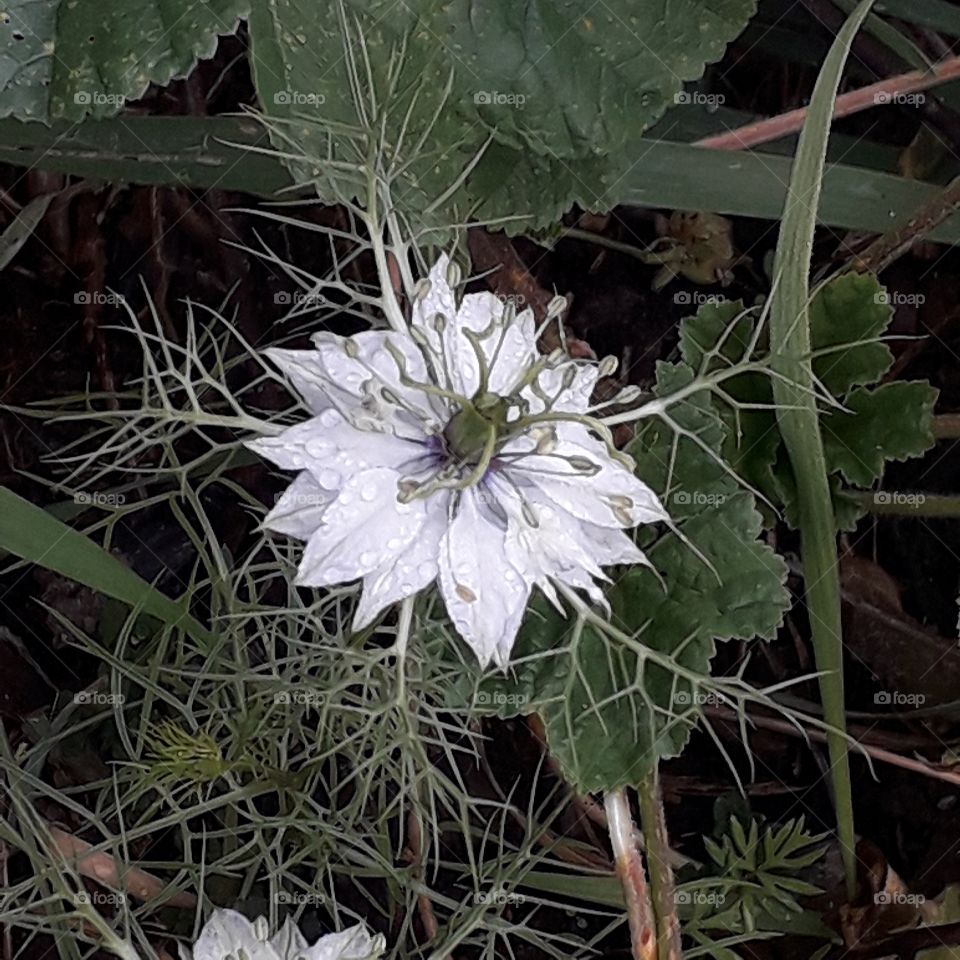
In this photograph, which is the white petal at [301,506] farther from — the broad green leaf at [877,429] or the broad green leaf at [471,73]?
the broad green leaf at [877,429]

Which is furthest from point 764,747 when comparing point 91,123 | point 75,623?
point 91,123

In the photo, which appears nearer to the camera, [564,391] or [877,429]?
[564,391]

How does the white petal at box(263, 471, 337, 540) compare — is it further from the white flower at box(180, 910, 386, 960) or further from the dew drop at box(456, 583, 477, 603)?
the white flower at box(180, 910, 386, 960)

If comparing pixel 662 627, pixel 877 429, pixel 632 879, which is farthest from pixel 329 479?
pixel 877 429

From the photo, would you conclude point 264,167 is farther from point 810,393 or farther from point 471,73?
point 810,393

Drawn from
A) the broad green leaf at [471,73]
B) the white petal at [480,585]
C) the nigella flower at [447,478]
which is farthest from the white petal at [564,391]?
the broad green leaf at [471,73]

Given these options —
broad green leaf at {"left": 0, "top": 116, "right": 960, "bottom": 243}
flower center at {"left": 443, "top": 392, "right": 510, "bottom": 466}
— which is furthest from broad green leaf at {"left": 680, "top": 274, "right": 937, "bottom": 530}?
flower center at {"left": 443, "top": 392, "right": 510, "bottom": 466}

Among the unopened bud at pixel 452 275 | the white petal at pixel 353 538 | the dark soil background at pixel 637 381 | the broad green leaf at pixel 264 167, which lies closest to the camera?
the white petal at pixel 353 538
